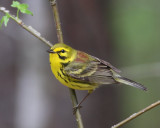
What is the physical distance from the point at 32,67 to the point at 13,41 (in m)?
0.51

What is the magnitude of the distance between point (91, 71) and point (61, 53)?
0.63 m

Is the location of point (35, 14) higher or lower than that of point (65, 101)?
higher

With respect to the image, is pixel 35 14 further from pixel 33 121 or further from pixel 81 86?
pixel 81 86

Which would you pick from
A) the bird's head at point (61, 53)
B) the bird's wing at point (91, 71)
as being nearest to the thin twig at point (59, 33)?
the bird's head at point (61, 53)

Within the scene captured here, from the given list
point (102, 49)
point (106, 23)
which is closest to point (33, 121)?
point (102, 49)

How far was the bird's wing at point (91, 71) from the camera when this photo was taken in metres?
4.09

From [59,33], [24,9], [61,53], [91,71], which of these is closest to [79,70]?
[91,71]

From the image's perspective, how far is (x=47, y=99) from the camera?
18.3 ft

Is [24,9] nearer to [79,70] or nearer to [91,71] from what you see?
[79,70]

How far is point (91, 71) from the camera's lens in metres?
4.37

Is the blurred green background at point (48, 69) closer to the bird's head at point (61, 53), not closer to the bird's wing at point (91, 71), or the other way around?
the bird's wing at point (91, 71)

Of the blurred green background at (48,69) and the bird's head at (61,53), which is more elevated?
the blurred green background at (48,69)

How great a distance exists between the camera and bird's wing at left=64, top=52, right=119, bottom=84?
4.09 meters

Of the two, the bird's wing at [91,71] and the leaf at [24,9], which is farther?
the bird's wing at [91,71]
